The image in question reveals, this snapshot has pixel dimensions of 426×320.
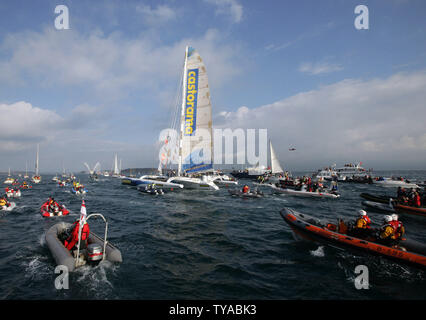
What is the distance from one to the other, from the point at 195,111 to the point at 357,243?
95.8ft

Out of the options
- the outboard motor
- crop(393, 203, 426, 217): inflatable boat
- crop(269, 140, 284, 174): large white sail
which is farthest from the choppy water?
crop(269, 140, 284, 174): large white sail

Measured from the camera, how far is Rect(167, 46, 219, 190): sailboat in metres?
33.7

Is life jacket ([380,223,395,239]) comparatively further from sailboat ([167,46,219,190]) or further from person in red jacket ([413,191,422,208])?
sailboat ([167,46,219,190])

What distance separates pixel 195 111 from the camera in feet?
111

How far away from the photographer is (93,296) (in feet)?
19.2

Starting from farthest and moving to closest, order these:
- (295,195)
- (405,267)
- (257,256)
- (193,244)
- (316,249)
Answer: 1. (295,195)
2. (193,244)
3. (316,249)
4. (257,256)
5. (405,267)

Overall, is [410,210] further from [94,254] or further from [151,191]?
[151,191]

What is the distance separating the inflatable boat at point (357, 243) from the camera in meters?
7.51

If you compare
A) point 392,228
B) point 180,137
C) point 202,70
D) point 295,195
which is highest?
point 202,70

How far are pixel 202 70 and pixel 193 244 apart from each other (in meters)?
30.2

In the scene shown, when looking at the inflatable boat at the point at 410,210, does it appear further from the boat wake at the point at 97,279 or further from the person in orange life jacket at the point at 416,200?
the boat wake at the point at 97,279

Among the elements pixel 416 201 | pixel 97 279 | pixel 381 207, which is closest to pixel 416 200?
pixel 416 201

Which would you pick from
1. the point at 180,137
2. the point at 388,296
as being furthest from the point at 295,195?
the point at 388,296
